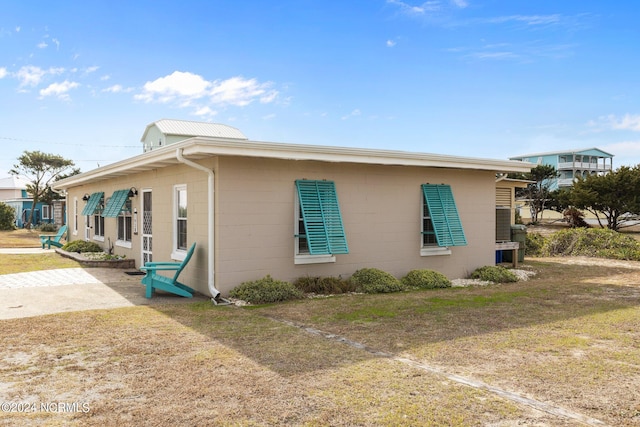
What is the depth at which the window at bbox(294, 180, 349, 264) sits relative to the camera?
901 centimetres

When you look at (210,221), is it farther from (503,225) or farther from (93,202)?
(93,202)

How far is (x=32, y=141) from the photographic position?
3756 cm

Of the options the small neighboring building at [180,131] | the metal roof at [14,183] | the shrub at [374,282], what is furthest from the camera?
the metal roof at [14,183]

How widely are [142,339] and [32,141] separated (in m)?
37.8

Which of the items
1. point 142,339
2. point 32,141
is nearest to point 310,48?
point 142,339

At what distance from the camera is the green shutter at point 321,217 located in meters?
8.99

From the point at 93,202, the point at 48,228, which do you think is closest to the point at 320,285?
the point at 93,202

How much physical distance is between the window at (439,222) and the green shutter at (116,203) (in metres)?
7.33

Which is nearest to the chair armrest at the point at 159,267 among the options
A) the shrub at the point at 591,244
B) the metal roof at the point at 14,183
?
the shrub at the point at 591,244

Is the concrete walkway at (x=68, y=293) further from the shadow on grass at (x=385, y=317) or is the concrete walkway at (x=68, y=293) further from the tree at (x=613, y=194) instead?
the tree at (x=613, y=194)

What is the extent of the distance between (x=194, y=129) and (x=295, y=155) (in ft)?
100

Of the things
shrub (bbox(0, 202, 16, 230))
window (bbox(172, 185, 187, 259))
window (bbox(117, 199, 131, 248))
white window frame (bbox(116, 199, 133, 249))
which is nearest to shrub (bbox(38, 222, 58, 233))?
shrub (bbox(0, 202, 16, 230))

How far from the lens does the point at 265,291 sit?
27.3ft

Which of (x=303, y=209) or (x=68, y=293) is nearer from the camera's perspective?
(x=68, y=293)
